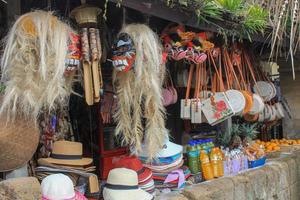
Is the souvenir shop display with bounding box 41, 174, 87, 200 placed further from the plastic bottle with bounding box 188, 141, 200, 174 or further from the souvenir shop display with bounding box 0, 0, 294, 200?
the plastic bottle with bounding box 188, 141, 200, 174

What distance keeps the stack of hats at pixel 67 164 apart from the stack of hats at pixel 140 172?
373 millimetres

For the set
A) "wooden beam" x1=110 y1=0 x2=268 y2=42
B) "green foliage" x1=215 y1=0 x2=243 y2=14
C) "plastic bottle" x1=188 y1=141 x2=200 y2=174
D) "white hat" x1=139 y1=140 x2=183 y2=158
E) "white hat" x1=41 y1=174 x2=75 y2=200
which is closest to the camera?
"white hat" x1=41 y1=174 x2=75 y2=200

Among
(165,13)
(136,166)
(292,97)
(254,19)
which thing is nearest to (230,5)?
(254,19)

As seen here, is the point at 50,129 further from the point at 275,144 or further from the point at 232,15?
the point at 275,144

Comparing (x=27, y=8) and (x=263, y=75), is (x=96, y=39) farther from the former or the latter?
(x=263, y=75)

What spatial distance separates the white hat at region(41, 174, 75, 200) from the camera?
2.77 meters

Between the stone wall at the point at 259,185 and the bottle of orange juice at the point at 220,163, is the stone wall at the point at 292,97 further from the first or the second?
the bottle of orange juice at the point at 220,163

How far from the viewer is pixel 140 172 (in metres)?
3.57

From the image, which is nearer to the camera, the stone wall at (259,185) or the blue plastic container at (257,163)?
the stone wall at (259,185)

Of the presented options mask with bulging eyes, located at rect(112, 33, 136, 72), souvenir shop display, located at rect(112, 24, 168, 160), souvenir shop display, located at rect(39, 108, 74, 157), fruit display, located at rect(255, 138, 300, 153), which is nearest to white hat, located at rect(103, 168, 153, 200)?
souvenir shop display, located at rect(112, 24, 168, 160)

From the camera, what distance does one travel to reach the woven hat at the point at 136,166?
3.55 meters

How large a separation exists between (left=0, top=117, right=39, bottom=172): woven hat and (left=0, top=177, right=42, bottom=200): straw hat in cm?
11

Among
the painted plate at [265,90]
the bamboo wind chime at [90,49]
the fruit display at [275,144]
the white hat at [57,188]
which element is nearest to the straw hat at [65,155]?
the white hat at [57,188]

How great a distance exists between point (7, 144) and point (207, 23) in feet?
6.77
